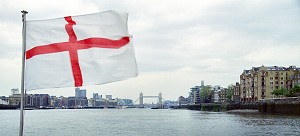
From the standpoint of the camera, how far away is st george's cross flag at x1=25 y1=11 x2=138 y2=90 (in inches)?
307

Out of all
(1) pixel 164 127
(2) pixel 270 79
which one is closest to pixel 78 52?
(1) pixel 164 127

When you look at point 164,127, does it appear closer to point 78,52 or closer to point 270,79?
point 78,52

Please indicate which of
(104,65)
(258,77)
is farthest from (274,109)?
(104,65)

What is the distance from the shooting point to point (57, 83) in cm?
789

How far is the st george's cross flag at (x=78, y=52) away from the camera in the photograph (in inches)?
307

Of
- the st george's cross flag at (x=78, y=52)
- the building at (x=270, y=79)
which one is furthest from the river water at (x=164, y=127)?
the building at (x=270, y=79)

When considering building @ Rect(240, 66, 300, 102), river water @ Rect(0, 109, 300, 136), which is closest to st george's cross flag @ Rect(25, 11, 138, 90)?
river water @ Rect(0, 109, 300, 136)

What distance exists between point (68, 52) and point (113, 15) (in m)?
1.17

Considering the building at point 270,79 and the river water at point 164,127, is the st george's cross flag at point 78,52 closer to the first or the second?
the river water at point 164,127

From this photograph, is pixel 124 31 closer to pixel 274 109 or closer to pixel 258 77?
pixel 274 109

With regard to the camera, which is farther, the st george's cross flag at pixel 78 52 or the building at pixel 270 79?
the building at pixel 270 79

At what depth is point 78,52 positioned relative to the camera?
25.7 feet

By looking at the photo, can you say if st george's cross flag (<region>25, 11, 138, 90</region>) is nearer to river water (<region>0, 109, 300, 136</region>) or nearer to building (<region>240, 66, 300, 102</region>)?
river water (<region>0, 109, 300, 136</region>)

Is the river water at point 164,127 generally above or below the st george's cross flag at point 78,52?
below
